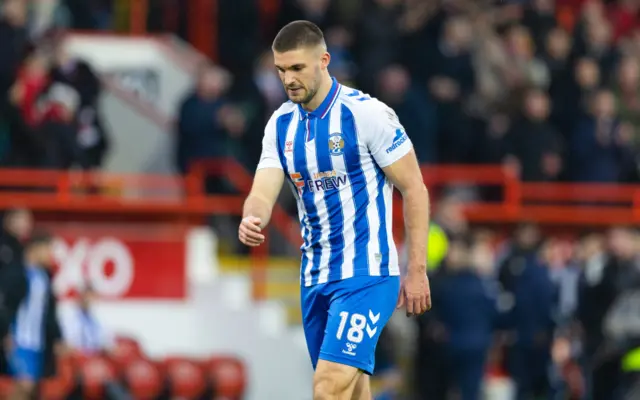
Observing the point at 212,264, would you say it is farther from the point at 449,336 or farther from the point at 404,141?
the point at 404,141

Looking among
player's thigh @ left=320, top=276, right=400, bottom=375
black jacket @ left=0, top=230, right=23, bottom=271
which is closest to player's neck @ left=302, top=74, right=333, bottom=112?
player's thigh @ left=320, top=276, right=400, bottom=375

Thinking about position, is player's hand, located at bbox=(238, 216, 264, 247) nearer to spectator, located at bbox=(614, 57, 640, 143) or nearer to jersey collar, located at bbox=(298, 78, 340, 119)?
jersey collar, located at bbox=(298, 78, 340, 119)

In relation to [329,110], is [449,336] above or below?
below

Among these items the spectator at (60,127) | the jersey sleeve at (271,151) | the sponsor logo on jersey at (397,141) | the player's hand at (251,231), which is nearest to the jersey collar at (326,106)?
A: the jersey sleeve at (271,151)

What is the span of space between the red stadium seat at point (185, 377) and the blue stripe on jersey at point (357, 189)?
7.35 meters

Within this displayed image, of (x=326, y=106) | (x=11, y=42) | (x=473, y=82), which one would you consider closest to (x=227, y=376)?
(x=11, y=42)

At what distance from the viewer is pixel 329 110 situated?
794 cm

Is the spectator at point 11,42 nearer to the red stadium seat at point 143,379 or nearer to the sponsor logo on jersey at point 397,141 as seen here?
the red stadium seat at point 143,379

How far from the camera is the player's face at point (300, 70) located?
7688 millimetres

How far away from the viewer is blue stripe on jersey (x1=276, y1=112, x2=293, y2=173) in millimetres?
8078

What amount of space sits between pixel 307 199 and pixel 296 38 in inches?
34.6

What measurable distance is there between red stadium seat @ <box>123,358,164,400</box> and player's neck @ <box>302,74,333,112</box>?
23.6 feet

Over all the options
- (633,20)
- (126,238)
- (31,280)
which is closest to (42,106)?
(126,238)

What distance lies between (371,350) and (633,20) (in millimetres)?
15546
